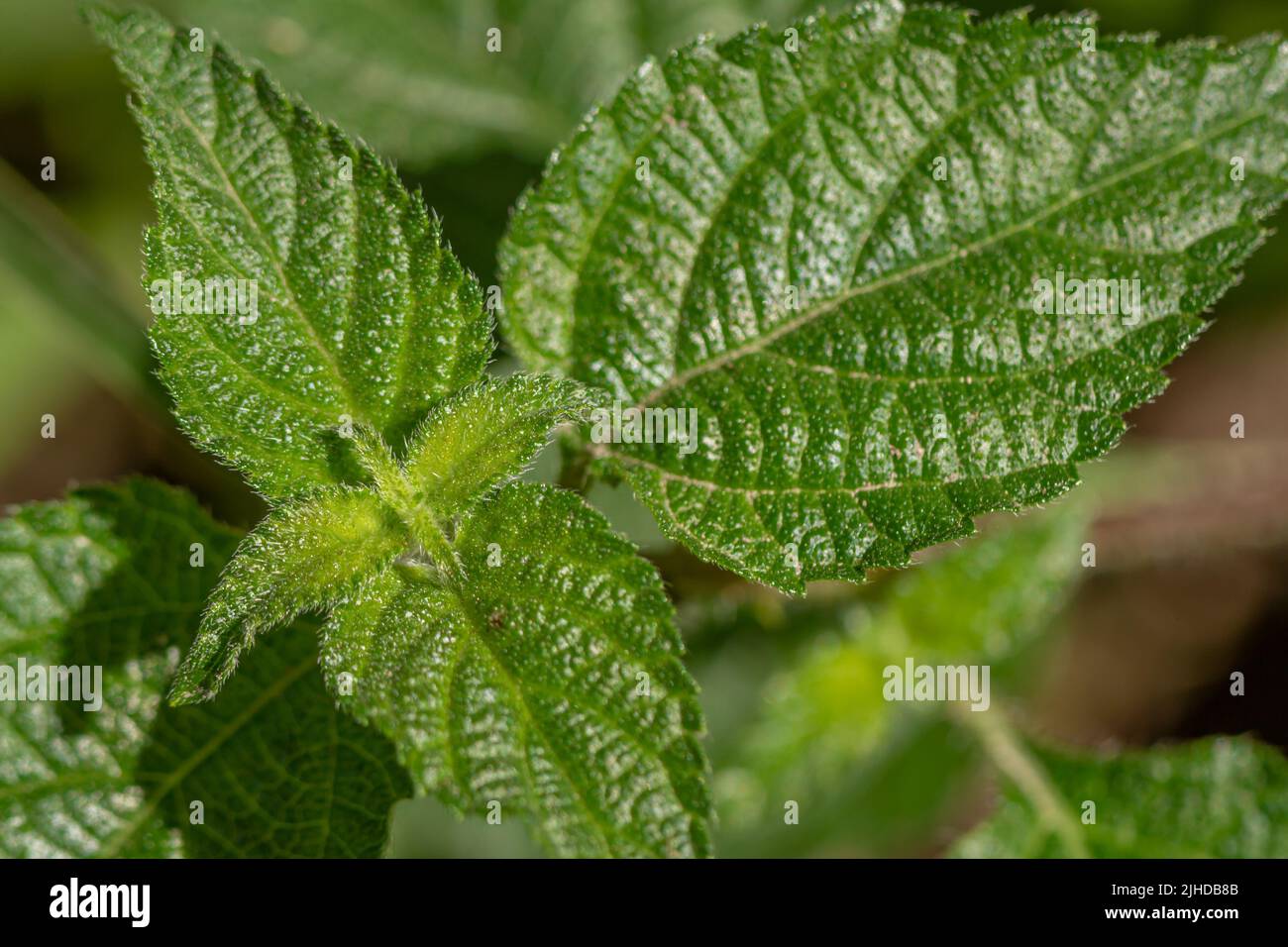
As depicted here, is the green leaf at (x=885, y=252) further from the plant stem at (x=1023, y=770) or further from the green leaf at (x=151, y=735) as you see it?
the plant stem at (x=1023, y=770)

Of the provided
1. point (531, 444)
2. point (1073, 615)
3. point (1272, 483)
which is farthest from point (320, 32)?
point (1272, 483)

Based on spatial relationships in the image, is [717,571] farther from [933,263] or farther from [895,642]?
[895,642]

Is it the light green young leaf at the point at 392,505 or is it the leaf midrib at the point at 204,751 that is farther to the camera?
the leaf midrib at the point at 204,751

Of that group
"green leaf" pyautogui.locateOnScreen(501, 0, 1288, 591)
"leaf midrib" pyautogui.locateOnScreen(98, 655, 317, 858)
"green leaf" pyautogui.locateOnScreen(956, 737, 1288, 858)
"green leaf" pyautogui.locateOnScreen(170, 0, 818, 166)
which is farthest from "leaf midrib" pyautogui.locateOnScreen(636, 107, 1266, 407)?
"green leaf" pyautogui.locateOnScreen(956, 737, 1288, 858)

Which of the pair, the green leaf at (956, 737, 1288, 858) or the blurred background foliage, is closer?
the green leaf at (956, 737, 1288, 858)

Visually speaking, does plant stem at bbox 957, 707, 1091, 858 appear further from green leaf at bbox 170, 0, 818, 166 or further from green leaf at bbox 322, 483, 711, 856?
green leaf at bbox 170, 0, 818, 166

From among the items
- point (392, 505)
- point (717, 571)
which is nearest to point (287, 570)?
point (392, 505)

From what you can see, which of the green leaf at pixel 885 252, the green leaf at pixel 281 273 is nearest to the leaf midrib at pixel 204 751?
the green leaf at pixel 281 273
